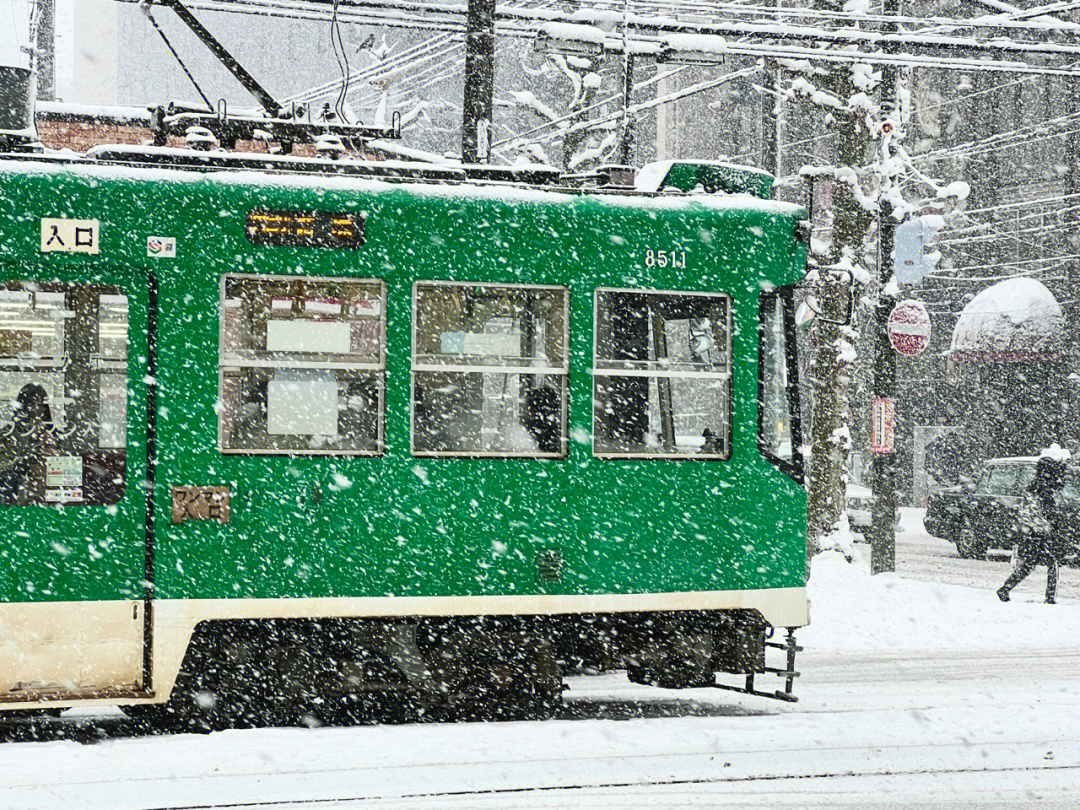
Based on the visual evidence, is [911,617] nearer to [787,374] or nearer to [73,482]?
[787,374]

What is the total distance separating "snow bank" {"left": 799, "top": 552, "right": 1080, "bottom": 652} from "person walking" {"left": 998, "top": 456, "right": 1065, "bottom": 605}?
40 centimetres

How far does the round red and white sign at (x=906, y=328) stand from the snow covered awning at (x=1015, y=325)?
13663mm

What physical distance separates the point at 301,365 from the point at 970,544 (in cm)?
1953

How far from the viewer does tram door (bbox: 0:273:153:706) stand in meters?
7.92

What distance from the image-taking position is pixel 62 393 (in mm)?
8211

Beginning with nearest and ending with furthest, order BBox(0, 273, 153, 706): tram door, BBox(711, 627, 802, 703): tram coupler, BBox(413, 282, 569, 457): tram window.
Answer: BBox(0, 273, 153, 706): tram door, BBox(413, 282, 569, 457): tram window, BBox(711, 627, 802, 703): tram coupler

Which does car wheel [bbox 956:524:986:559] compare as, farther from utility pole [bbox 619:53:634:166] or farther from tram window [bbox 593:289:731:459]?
tram window [bbox 593:289:731:459]

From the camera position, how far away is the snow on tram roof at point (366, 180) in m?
8.38

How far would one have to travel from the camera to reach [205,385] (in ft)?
27.3

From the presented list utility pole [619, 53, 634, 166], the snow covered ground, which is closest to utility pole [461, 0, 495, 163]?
utility pole [619, 53, 634, 166]

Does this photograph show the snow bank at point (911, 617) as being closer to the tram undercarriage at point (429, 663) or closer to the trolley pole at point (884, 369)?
the trolley pole at point (884, 369)

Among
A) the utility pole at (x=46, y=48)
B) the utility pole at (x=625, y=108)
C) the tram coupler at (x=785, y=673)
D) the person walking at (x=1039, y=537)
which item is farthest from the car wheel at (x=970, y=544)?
the tram coupler at (x=785, y=673)

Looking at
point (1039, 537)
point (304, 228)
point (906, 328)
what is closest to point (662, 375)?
point (304, 228)

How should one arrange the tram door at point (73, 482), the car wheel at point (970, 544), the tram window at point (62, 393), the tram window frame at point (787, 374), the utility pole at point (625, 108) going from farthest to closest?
1. the car wheel at point (970, 544)
2. the utility pole at point (625, 108)
3. the tram window frame at point (787, 374)
4. the tram window at point (62, 393)
5. the tram door at point (73, 482)
